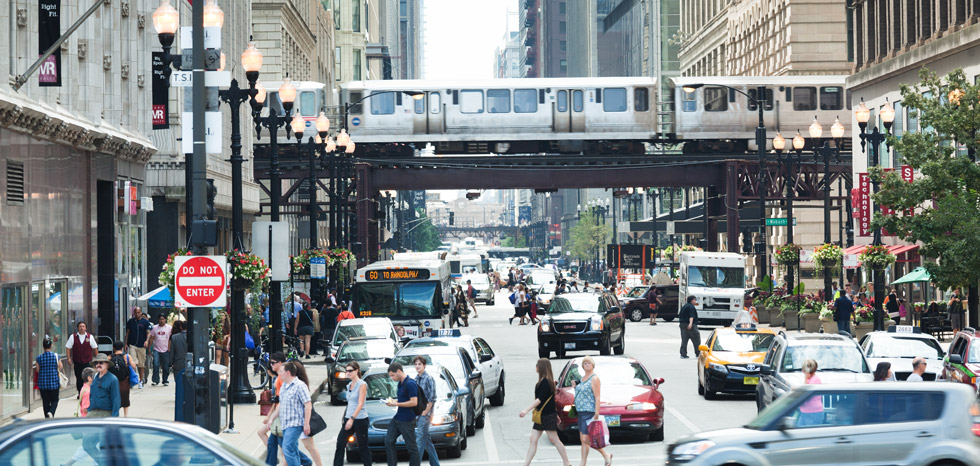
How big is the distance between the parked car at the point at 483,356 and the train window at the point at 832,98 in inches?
1423

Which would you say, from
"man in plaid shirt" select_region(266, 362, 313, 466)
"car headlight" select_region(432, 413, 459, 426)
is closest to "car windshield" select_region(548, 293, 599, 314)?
"car headlight" select_region(432, 413, 459, 426)

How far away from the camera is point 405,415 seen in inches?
658

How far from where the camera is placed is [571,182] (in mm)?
61031

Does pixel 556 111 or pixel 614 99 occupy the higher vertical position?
pixel 614 99

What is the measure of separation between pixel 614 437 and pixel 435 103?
36.6m

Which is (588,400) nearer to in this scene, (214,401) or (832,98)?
(214,401)

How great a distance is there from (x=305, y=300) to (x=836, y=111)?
83.0 feet

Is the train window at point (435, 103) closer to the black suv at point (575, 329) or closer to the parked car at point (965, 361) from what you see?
the black suv at point (575, 329)

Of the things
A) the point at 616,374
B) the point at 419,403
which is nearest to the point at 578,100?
A: the point at 616,374

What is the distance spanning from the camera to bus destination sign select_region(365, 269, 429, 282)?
3622cm

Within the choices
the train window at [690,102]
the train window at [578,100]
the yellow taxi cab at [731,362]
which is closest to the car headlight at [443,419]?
the yellow taxi cab at [731,362]

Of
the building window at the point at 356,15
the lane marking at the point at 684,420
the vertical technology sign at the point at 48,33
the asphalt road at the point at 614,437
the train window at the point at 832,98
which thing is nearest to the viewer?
the asphalt road at the point at 614,437

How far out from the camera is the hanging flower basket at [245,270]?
24.2m

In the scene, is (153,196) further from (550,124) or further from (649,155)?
(649,155)
